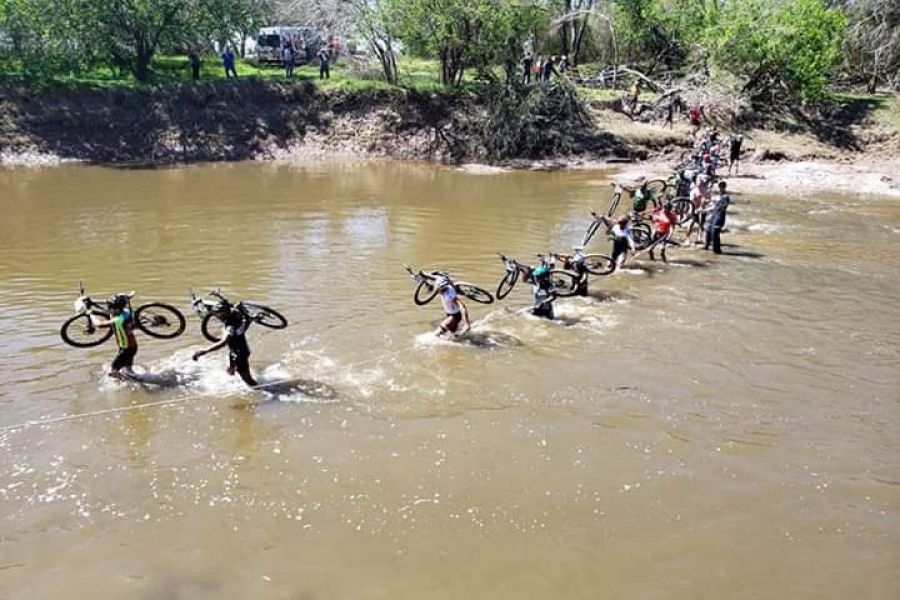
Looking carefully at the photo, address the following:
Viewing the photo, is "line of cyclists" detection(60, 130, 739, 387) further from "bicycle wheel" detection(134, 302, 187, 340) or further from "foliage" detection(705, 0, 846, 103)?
"foliage" detection(705, 0, 846, 103)

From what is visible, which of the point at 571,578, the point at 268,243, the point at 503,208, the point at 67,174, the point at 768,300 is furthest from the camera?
the point at 67,174

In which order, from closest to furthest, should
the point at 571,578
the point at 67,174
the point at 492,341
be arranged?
the point at 571,578
the point at 492,341
the point at 67,174

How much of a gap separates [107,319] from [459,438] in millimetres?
6036

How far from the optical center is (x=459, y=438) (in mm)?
9727

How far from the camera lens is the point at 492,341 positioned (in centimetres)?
1309

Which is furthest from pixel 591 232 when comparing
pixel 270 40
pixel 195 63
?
pixel 270 40

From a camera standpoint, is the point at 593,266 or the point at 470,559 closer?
the point at 470,559

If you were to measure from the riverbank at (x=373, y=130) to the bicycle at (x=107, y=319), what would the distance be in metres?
20.8

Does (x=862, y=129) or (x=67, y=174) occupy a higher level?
(x=862, y=129)

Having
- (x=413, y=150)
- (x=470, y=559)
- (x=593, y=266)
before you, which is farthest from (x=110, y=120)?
(x=470, y=559)

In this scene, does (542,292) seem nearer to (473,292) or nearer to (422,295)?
(473,292)

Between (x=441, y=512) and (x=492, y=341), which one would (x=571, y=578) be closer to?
(x=441, y=512)

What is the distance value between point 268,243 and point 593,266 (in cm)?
819

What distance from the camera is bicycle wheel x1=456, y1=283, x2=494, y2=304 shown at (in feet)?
46.7
